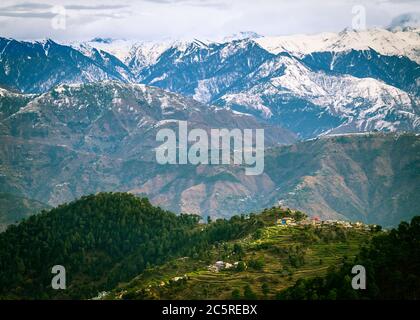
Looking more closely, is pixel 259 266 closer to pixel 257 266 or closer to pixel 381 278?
pixel 257 266

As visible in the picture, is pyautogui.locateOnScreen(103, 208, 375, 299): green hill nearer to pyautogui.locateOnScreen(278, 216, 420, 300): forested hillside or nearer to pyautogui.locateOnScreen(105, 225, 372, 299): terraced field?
pyautogui.locateOnScreen(105, 225, 372, 299): terraced field

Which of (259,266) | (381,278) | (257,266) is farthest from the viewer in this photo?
(259,266)

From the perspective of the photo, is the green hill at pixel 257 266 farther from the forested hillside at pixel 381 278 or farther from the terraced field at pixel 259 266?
the forested hillside at pixel 381 278

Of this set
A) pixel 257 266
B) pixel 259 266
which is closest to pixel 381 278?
pixel 259 266

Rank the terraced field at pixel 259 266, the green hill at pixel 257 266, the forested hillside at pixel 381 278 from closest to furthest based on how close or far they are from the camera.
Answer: the forested hillside at pixel 381 278 → the green hill at pixel 257 266 → the terraced field at pixel 259 266

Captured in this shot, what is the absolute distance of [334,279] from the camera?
127 metres

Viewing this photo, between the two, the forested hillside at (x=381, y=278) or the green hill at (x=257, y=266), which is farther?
the green hill at (x=257, y=266)

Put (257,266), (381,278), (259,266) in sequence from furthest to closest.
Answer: (259,266)
(257,266)
(381,278)

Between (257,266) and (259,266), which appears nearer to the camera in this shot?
(257,266)

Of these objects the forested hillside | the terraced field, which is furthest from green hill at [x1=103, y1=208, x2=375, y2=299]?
the forested hillside

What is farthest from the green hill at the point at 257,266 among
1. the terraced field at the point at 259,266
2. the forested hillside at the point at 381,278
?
the forested hillside at the point at 381,278

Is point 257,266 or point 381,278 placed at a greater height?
point 257,266
